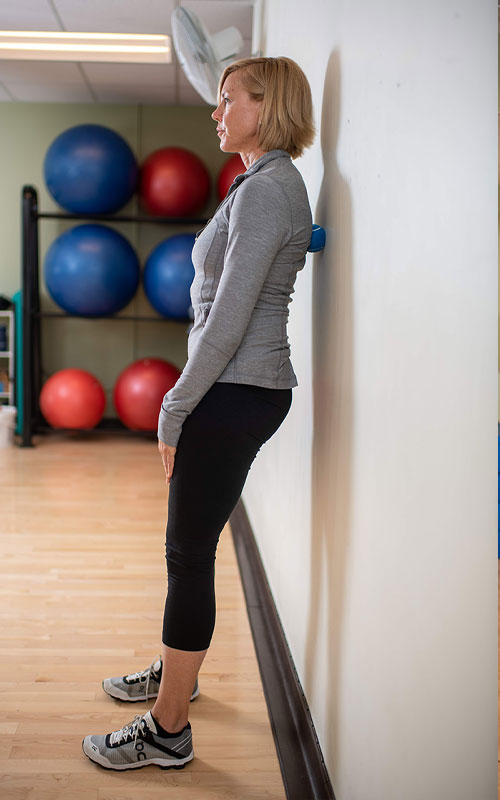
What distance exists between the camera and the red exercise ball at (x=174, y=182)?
463 centimetres

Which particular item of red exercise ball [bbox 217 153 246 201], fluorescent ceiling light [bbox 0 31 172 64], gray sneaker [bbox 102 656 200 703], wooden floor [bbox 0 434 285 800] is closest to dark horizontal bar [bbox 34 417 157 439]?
wooden floor [bbox 0 434 285 800]

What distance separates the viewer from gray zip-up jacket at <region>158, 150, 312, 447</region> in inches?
44.4

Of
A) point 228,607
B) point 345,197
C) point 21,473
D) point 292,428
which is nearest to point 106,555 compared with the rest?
point 228,607

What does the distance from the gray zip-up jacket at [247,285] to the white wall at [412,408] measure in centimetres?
9

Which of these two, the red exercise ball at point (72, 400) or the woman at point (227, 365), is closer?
the woman at point (227, 365)

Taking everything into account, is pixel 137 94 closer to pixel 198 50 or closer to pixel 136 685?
pixel 198 50

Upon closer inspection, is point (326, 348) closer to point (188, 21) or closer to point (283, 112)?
point (283, 112)

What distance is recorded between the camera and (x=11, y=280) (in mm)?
5359

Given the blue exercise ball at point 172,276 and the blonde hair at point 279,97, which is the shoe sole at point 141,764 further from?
the blue exercise ball at point 172,276

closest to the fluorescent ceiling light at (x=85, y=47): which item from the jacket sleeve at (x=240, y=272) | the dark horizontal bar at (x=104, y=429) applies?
the dark horizontal bar at (x=104, y=429)

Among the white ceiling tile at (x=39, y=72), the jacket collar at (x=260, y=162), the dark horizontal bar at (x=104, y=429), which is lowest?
the dark horizontal bar at (x=104, y=429)

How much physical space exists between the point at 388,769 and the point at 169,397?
640 millimetres

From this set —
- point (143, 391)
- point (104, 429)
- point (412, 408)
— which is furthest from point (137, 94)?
point (412, 408)

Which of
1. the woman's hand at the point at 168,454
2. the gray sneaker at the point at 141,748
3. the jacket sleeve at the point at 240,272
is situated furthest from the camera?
the gray sneaker at the point at 141,748
